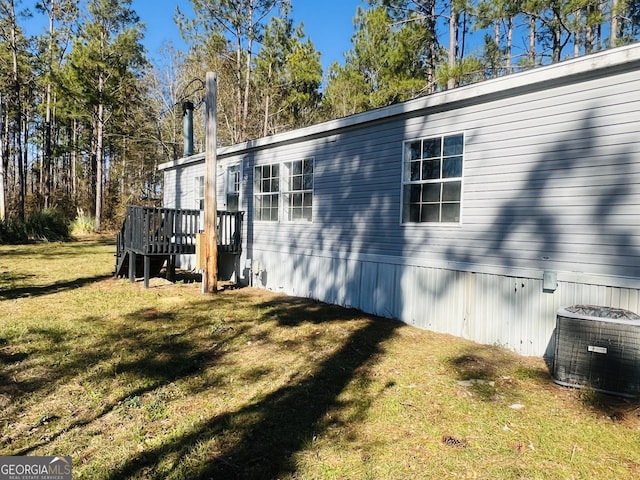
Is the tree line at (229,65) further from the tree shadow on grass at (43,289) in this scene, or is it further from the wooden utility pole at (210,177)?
the tree shadow on grass at (43,289)

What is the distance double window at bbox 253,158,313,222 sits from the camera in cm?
805

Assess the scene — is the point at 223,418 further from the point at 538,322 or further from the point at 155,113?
the point at 155,113

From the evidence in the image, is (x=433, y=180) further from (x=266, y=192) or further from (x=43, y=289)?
(x=43, y=289)

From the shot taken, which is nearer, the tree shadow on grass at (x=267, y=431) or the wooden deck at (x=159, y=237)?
the tree shadow on grass at (x=267, y=431)

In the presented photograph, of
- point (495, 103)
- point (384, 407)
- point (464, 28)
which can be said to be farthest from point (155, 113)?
point (384, 407)

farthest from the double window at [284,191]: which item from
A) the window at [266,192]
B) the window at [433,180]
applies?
the window at [433,180]

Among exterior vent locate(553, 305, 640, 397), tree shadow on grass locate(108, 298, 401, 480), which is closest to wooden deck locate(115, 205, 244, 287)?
tree shadow on grass locate(108, 298, 401, 480)

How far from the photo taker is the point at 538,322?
4684 millimetres

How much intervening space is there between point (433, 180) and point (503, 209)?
45.1 inches

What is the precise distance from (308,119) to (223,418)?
1966 centimetres

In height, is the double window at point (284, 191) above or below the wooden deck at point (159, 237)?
above

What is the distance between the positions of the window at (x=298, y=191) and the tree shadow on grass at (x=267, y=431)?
4.03 meters

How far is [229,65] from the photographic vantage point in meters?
20.3

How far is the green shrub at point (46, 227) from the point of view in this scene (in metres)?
16.8
